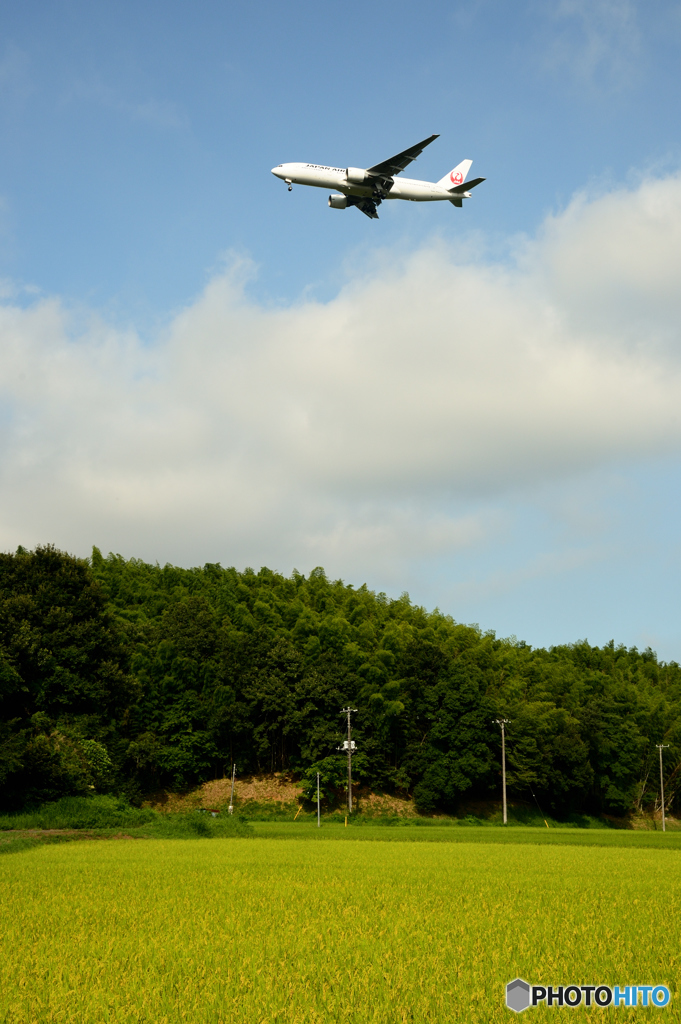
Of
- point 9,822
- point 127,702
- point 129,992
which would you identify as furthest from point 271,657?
point 129,992

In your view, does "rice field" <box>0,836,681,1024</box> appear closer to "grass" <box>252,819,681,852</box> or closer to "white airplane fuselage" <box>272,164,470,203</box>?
"grass" <box>252,819,681,852</box>

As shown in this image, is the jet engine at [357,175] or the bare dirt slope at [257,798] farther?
the bare dirt slope at [257,798]

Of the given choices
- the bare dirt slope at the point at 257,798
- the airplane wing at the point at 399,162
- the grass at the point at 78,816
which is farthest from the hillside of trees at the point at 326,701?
the airplane wing at the point at 399,162

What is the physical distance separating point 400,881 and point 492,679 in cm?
6492

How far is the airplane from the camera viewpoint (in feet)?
116

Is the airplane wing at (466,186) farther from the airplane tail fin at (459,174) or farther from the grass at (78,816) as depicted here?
the grass at (78,816)

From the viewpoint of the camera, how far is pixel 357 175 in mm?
35781

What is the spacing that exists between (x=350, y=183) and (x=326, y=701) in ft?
160

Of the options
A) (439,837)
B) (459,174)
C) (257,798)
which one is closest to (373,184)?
(459,174)

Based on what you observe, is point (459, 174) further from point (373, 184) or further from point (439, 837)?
point (439, 837)

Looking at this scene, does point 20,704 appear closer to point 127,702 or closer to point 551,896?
point 127,702

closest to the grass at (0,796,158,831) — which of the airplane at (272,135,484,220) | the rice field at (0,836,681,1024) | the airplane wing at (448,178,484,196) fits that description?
the rice field at (0,836,681,1024)

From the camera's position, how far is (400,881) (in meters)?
19.2

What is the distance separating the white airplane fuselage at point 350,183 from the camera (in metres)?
36.8
